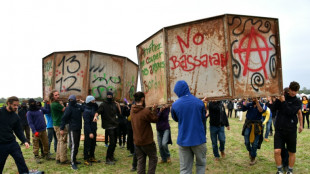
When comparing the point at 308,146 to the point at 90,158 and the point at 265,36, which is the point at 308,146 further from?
the point at 90,158

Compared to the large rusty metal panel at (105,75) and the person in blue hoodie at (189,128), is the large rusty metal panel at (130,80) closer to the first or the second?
the large rusty metal panel at (105,75)

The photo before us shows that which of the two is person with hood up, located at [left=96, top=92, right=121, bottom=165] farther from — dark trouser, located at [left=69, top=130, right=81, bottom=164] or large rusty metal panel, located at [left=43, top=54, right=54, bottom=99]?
large rusty metal panel, located at [left=43, top=54, right=54, bottom=99]

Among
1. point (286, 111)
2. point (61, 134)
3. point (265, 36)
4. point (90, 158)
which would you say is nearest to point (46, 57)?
point (61, 134)

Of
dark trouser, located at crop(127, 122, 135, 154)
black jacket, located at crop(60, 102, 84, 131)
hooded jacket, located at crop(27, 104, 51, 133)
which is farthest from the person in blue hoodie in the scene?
hooded jacket, located at crop(27, 104, 51, 133)

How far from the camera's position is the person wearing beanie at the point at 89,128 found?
276 inches

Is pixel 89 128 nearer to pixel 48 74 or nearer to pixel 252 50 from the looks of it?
pixel 48 74

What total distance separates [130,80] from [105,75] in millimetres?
1088

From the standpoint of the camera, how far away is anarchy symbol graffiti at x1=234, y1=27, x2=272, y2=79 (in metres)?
4.74

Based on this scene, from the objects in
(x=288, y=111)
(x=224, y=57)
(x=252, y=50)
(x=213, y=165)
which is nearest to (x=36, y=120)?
(x=213, y=165)

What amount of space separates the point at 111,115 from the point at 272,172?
4.80 m

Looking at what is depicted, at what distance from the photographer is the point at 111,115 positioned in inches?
285

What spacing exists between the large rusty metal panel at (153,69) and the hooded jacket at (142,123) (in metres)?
0.41

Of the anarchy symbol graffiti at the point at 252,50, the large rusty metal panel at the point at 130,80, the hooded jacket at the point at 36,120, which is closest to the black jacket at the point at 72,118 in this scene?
the hooded jacket at the point at 36,120

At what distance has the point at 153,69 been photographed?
5453mm
